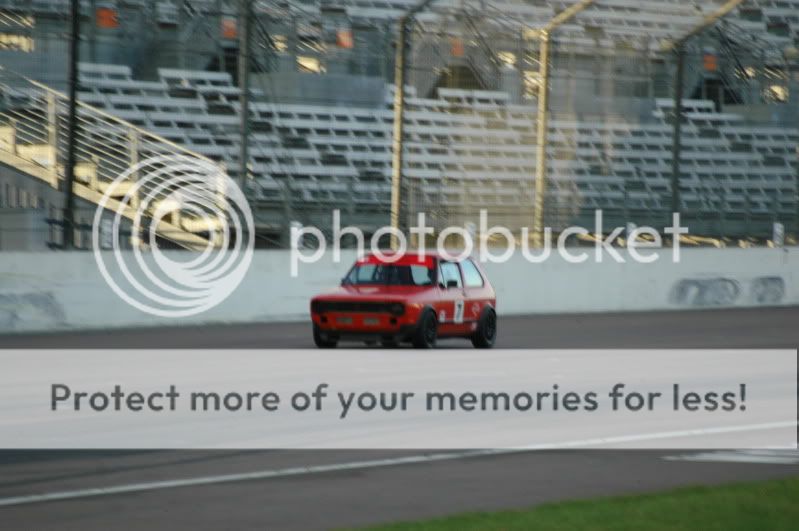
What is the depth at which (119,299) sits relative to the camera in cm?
2239

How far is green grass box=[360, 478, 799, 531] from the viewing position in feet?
24.0

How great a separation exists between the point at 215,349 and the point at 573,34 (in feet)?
36.9

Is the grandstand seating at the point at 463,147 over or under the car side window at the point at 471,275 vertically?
over

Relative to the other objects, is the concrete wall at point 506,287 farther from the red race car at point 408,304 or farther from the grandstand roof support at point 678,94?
the red race car at point 408,304

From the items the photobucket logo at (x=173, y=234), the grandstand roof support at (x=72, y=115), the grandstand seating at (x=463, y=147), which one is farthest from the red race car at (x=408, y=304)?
the grandstand seating at (x=463, y=147)

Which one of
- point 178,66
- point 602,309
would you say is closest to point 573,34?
point 602,309

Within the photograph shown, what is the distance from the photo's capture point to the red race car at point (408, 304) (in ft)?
61.3

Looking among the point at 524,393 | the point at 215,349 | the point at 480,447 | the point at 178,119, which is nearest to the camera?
the point at 480,447

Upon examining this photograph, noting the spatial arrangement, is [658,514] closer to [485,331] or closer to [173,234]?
[485,331]

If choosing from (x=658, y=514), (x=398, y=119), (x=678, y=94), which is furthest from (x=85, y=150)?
(x=658, y=514)

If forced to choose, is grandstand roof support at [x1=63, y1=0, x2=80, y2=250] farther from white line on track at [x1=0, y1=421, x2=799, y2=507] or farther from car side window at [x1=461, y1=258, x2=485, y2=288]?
white line on track at [x1=0, y1=421, x2=799, y2=507]

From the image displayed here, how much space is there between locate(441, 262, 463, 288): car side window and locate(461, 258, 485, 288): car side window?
0.41 ft

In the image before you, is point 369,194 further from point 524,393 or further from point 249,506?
point 249,506

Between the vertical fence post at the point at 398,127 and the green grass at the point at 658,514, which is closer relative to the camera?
the green grass at the point at 658,514
